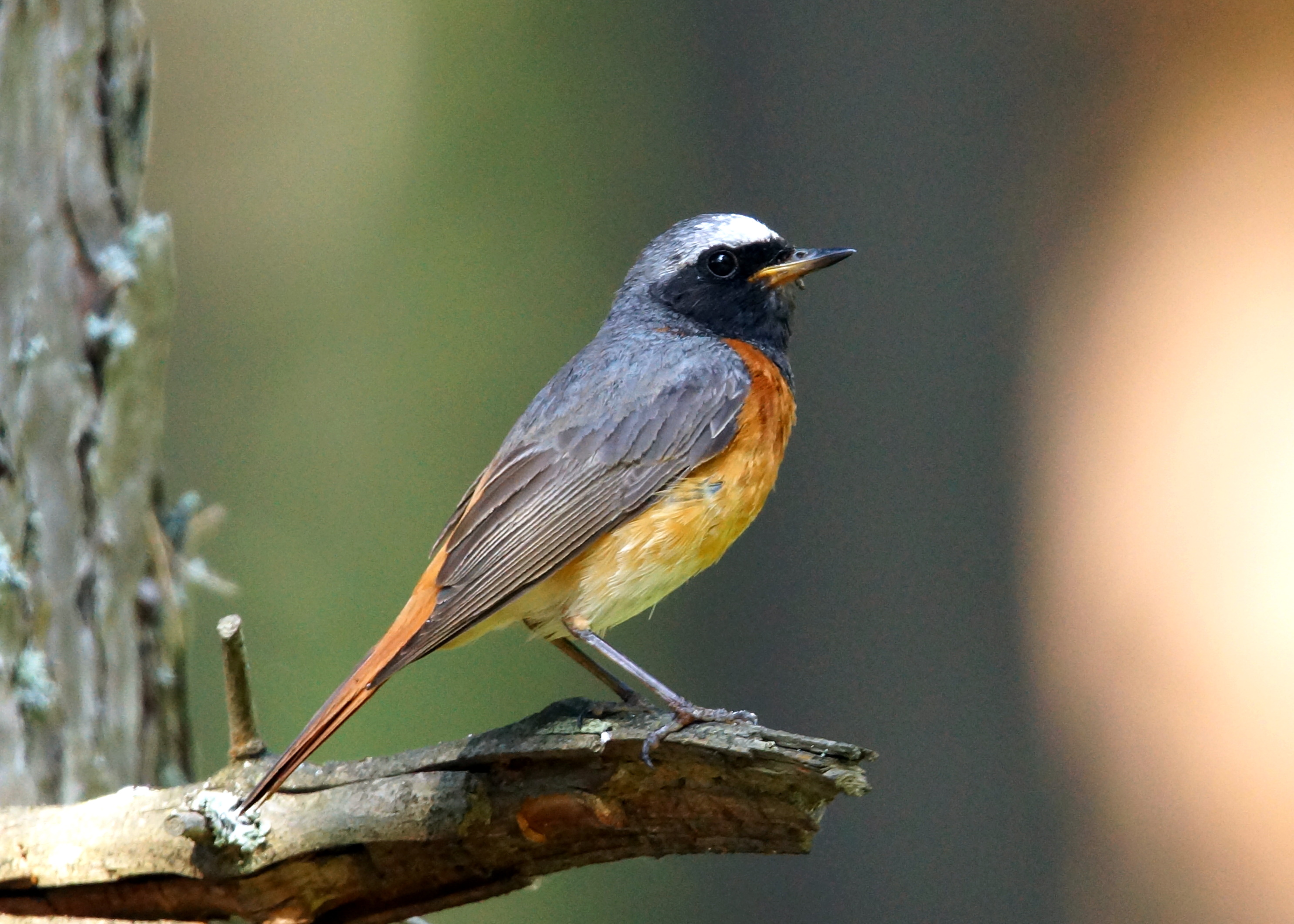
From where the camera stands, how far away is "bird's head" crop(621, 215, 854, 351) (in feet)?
13.9

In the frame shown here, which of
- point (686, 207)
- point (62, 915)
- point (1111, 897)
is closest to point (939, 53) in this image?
point (686, 207)

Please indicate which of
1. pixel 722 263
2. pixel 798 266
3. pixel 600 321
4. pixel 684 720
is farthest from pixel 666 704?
pixel 600 321

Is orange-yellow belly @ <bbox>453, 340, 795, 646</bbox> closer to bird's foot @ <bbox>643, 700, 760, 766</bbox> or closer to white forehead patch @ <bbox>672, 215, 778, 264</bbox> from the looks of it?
bird's foot @ <bbox>643, 700, 760, 766</bbox>

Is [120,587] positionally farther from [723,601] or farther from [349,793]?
[723,601]

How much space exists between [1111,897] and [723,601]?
1.87 m

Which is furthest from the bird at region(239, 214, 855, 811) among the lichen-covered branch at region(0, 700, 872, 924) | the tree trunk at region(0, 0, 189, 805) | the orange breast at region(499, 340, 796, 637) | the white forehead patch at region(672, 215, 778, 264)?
the tree trunk at region(0, 0, 189, 805)

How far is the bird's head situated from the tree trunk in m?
1.64

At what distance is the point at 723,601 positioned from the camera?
5.38 metres

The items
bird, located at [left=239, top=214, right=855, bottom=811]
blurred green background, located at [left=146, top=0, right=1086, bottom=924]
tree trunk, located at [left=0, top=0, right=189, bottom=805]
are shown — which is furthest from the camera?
blurred green background, located at [left=146, top=0, right=1086, bottom=924]

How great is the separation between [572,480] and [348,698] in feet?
3.34

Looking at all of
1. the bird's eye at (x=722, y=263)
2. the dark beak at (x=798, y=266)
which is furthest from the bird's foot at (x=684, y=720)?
the bird's eye at (x=722, y=263)

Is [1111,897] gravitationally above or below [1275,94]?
below

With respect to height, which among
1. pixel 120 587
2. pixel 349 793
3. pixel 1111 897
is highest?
pixel 120 587

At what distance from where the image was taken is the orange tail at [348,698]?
260 cm
